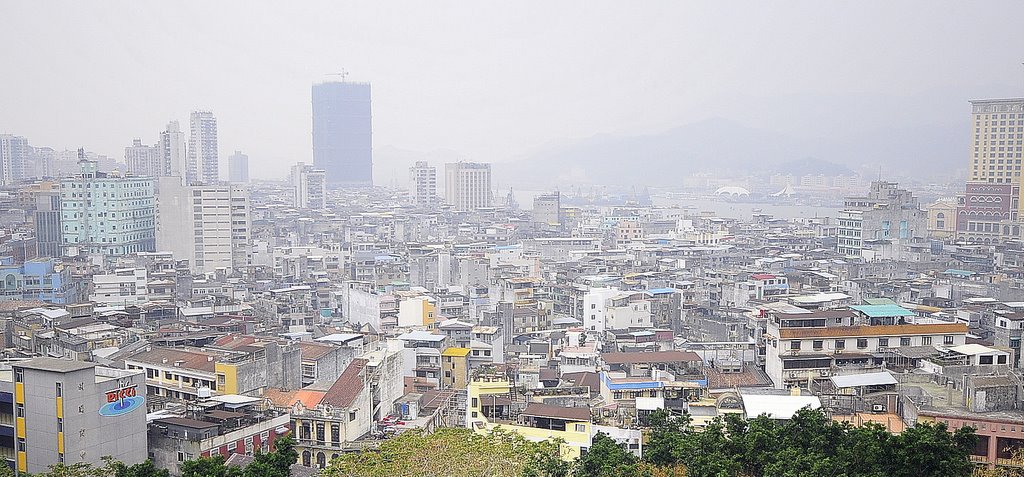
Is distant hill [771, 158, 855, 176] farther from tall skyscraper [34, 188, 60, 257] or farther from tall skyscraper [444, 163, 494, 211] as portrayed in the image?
tall skyscraper [34, 188, 60, 257]

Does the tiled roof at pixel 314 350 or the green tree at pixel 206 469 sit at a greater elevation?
the tiled roof at pixel 314 350

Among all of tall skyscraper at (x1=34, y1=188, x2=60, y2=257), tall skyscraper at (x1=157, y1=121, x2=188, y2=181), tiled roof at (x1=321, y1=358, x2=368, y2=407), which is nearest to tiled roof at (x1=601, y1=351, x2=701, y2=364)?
tiled roof at (x1=321, y1=358, x2=368, y2=407)

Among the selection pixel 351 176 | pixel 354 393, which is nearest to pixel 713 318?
pixel 354 393

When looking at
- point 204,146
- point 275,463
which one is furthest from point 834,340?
point 204,146

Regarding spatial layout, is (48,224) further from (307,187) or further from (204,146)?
(307,187)

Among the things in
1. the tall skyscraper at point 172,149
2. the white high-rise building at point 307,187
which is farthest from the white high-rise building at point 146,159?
the white high-rise building at point 307,187

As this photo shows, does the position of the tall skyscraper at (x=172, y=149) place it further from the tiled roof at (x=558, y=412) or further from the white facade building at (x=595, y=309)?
the tiled roof at (x=558, y=412)

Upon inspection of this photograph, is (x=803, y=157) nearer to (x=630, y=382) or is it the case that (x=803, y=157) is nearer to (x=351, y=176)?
(x=351, y=176)
